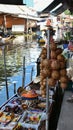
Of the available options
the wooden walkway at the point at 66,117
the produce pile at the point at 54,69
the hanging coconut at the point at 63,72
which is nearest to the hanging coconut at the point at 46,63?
A: the produce pile at the point at 54,69

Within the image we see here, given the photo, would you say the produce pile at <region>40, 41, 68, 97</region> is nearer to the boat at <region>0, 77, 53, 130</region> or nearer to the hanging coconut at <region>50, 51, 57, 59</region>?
the hanging coconut at <region>50, 51, 57, 59</region>

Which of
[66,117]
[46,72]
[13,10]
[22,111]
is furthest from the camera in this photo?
[13,10]

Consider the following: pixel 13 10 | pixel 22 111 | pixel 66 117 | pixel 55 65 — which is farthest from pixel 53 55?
pixel 13 10

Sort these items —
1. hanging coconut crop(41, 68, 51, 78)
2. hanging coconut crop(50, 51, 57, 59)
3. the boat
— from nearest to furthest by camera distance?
hanging coconut crop(41, 68, 51, 78)
hanging coconut crop(50, 51, 57, 59)
the boat

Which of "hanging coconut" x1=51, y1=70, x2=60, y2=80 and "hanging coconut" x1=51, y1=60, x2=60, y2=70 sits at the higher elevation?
"hanging coconut" x1=51, y1=60, x2=60, y2=70

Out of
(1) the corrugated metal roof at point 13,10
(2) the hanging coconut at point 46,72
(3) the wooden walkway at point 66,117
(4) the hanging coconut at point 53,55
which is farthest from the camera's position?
(1) the corrugated metal roof at point 13,10

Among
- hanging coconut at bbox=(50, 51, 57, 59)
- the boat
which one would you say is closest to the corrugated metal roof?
the boat

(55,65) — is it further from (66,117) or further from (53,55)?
(66,117)

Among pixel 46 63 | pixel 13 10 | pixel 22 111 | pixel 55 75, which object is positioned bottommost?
pixel 22 111

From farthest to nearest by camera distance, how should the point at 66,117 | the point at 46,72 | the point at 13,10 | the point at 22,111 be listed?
the point at 13,10 < the point at 22,111 < the point at 66,117 < the point at 46,72

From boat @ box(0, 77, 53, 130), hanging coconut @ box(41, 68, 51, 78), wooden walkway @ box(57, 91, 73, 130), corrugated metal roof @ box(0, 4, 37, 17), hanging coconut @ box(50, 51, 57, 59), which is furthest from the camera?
corrugated metal roof @ box(0, 4, 37, 17)

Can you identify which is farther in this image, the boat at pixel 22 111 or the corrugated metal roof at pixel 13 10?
the corrugated metal roof at pixel 13 10

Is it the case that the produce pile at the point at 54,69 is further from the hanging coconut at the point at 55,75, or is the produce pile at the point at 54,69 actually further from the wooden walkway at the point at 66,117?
the wooden walkway at the point at 66,117

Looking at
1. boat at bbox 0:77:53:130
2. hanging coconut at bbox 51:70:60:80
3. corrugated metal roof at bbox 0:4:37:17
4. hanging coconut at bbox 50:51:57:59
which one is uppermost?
corrugated metal roof at bbox 0:4:37:17
